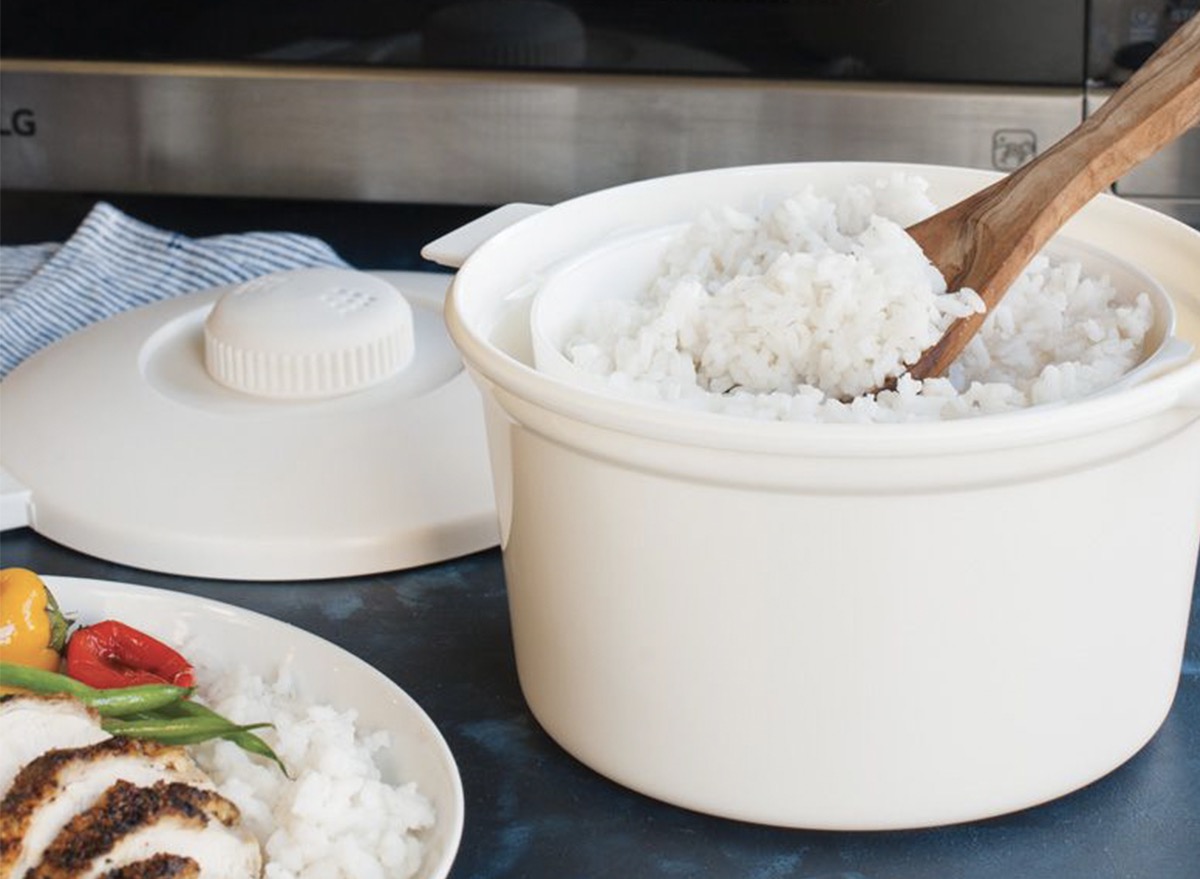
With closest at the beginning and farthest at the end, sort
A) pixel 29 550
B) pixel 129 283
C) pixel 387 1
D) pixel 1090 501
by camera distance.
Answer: pixel 1090 501
pixel 29 550
pixel 129 283
pixel 387 1

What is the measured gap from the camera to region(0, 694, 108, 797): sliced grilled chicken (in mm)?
624

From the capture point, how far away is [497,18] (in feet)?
4.96

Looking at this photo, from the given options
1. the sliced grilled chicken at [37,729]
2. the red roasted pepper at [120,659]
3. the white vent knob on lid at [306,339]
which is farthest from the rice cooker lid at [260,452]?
the sliced grilled chicken at [37,729]

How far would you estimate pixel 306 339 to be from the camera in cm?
97

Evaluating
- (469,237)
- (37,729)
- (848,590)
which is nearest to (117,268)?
(469,237)

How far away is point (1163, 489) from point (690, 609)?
17 centimetres

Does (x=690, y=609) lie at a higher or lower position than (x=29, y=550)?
higher

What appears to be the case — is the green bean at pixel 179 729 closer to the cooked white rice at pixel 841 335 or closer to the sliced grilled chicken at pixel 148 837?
the sliced grilled chicken at pixel 148 837

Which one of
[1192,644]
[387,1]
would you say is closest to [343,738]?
[1192,644]

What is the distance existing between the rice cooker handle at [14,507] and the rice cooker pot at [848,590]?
33 cm

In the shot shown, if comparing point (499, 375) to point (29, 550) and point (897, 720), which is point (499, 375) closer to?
point (897, 720)

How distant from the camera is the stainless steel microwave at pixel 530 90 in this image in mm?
1444

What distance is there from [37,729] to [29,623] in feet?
0.41

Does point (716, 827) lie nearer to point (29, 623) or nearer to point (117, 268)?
point (29, 623)
